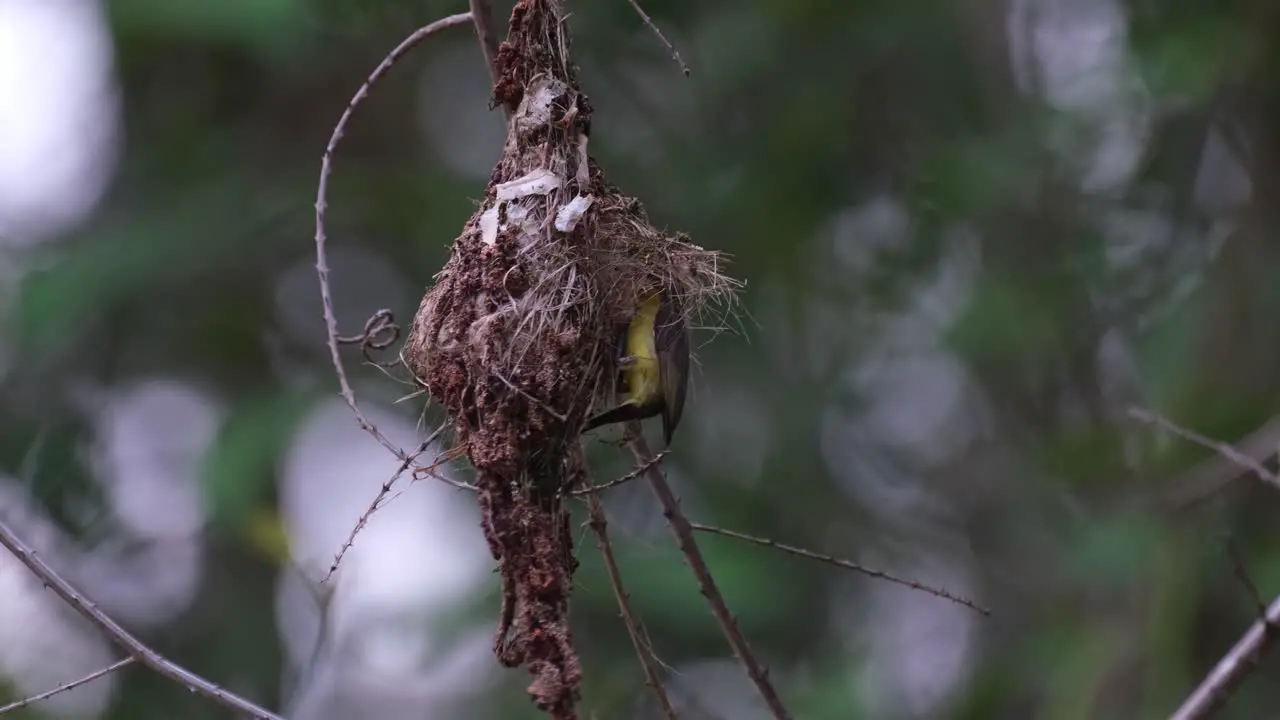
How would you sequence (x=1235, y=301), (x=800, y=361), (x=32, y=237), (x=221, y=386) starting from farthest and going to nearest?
(x=800, y=361), (x=221, y=386), (x=32, y=237), (x=1235, y=301)

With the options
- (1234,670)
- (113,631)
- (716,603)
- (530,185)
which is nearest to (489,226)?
(530,185)

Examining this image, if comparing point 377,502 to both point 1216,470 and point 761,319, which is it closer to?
point 1216,470

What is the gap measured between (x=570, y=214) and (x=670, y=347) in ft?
1.90

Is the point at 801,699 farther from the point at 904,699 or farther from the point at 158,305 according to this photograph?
the point at 158,305

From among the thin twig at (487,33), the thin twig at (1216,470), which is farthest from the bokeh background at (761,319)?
the thin twig at (487,33)

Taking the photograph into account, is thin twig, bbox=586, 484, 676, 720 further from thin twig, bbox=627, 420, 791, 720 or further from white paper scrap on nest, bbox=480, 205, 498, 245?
white paper scrap on nest, bbox=480, 205, 498, 245

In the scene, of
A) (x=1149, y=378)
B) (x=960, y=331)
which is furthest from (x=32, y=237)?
(x=1149, y=378)

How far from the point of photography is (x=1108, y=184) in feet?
28.5

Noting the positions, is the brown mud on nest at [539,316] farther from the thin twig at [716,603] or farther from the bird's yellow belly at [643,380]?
the thin twig at [716,603]

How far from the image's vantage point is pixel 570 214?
11.8 feet

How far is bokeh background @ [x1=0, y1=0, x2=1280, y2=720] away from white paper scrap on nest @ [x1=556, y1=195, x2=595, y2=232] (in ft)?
10.1

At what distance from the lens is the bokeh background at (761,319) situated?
277 inches

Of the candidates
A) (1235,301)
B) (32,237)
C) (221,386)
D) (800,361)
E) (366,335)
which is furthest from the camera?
(800,361)

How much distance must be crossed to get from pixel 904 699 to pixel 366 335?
551 centimetres
